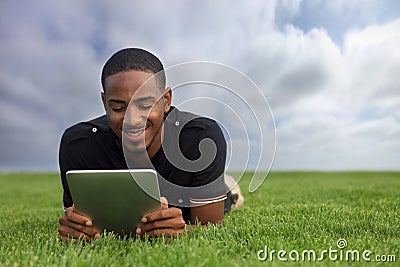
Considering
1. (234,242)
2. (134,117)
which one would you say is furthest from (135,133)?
(234,242)

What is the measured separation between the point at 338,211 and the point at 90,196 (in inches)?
106

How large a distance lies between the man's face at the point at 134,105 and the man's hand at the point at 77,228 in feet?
2.66

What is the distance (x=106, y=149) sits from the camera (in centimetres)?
432

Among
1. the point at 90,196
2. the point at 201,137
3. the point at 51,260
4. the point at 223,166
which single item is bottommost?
the point at 51,260

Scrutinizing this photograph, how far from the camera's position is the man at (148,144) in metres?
3.49

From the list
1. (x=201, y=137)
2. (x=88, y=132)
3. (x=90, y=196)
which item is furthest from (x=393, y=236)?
(x=88, y=132)

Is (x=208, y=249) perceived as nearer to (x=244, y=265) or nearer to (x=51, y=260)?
(x=244, y=265)

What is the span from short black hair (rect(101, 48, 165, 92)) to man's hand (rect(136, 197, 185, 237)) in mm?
1094

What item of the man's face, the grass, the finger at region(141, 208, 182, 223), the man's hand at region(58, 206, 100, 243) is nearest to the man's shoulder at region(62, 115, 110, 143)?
the man's face

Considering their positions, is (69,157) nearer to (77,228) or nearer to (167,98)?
(77,228)

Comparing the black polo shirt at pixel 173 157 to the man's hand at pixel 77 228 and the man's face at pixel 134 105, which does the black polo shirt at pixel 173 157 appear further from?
the man's hand at pixel 77 228

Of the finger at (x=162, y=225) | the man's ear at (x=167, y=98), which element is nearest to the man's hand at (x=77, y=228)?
the finger at (x=162, y=225)

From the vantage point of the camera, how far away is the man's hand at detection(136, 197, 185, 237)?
11.0 feet

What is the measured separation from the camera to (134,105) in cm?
358
